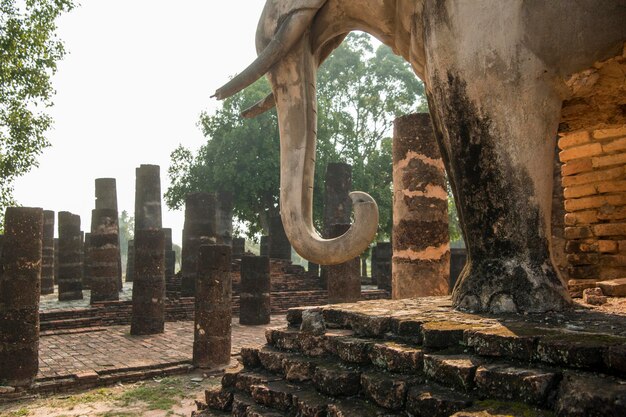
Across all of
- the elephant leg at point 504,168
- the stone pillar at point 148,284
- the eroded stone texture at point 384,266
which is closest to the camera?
the elephant leg at point 504,168

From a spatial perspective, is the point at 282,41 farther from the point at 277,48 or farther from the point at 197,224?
the point at 197,224

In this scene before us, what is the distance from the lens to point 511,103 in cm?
272

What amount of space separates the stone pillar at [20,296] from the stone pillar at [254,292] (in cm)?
546

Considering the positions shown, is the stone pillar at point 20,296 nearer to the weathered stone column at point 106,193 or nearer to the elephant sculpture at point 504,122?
the elephant sculpture at point 504,122

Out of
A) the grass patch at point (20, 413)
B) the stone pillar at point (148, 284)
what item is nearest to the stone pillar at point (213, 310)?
the grass patch at point (20, 413)

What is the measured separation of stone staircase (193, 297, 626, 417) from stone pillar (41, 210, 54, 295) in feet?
52.3

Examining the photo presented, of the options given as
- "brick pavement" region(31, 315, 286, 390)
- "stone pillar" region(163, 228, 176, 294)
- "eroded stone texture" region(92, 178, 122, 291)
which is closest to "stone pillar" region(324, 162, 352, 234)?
"stone pillar" region(163, 228, 176, 294)

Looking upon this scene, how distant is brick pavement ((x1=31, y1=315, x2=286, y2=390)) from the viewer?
25.1 ft

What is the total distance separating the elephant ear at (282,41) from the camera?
3420 millimetres

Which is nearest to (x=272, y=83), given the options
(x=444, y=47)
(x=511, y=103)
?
(x=444, y=47)

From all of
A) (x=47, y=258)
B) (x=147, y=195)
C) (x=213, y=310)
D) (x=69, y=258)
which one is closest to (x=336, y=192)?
(x=147, y=195)

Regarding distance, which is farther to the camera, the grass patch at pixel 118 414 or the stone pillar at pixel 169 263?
the stone pillar at pixel 169 263

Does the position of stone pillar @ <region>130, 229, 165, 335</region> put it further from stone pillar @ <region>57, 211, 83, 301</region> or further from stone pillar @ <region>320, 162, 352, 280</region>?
stone pillar @ <region>320, 162, 352, 280</region>

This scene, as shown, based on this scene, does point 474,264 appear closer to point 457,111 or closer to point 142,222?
point 457,111
